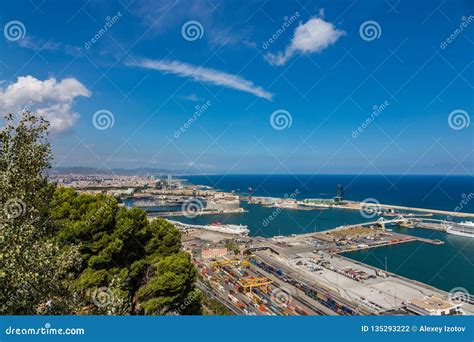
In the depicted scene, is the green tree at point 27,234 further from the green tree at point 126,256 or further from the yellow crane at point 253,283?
the yellow crane at point 253,283

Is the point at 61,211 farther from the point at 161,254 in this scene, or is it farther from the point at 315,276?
the point at 315,276

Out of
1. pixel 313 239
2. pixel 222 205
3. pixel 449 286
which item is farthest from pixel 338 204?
pixel 449 286

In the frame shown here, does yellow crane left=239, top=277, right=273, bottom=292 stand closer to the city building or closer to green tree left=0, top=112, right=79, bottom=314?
the city building
